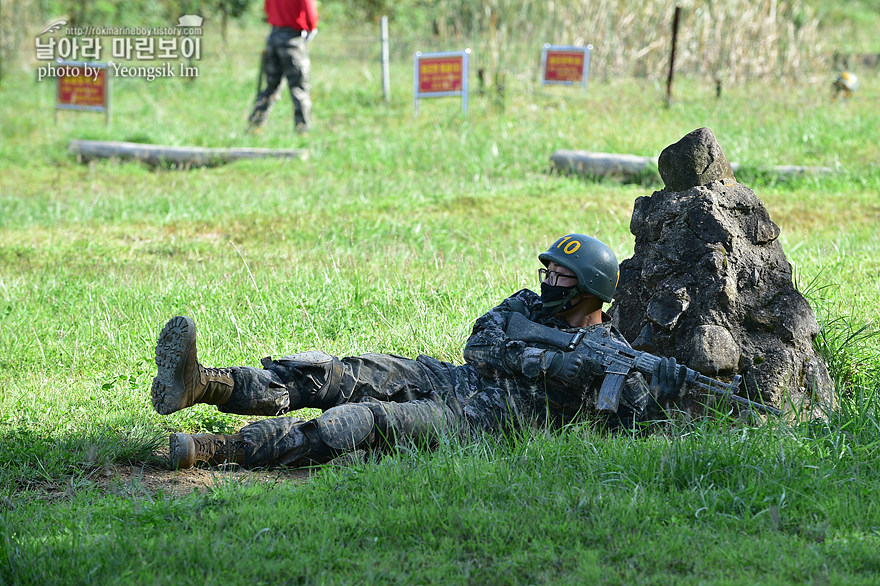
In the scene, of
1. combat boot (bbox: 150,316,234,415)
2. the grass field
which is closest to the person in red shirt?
the grass field

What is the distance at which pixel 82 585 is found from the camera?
9.25 ft

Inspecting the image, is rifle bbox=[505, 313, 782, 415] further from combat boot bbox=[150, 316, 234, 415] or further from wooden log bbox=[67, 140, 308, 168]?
wooden log bbox=[67, 140, 308, 168]

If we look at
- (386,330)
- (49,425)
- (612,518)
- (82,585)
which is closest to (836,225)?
(386,330)

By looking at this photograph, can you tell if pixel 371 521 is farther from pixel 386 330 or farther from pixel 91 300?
pixel 91 300

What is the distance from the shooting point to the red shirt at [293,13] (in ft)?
42.5

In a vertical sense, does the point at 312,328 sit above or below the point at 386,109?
below

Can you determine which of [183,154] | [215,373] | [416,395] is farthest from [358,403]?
[183,154]

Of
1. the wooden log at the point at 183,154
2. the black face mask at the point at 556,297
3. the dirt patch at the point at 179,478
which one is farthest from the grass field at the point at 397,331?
the black face mask at the point at 556,297

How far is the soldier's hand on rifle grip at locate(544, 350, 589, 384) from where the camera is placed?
404 cm

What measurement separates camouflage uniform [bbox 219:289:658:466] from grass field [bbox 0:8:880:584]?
195 mm

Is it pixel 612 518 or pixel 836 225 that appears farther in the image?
pixel 836 225

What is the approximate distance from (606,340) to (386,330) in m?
2.17

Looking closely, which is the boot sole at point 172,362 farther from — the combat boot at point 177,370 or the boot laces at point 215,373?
the boot laces at point 215,373

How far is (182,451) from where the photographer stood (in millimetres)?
3838
